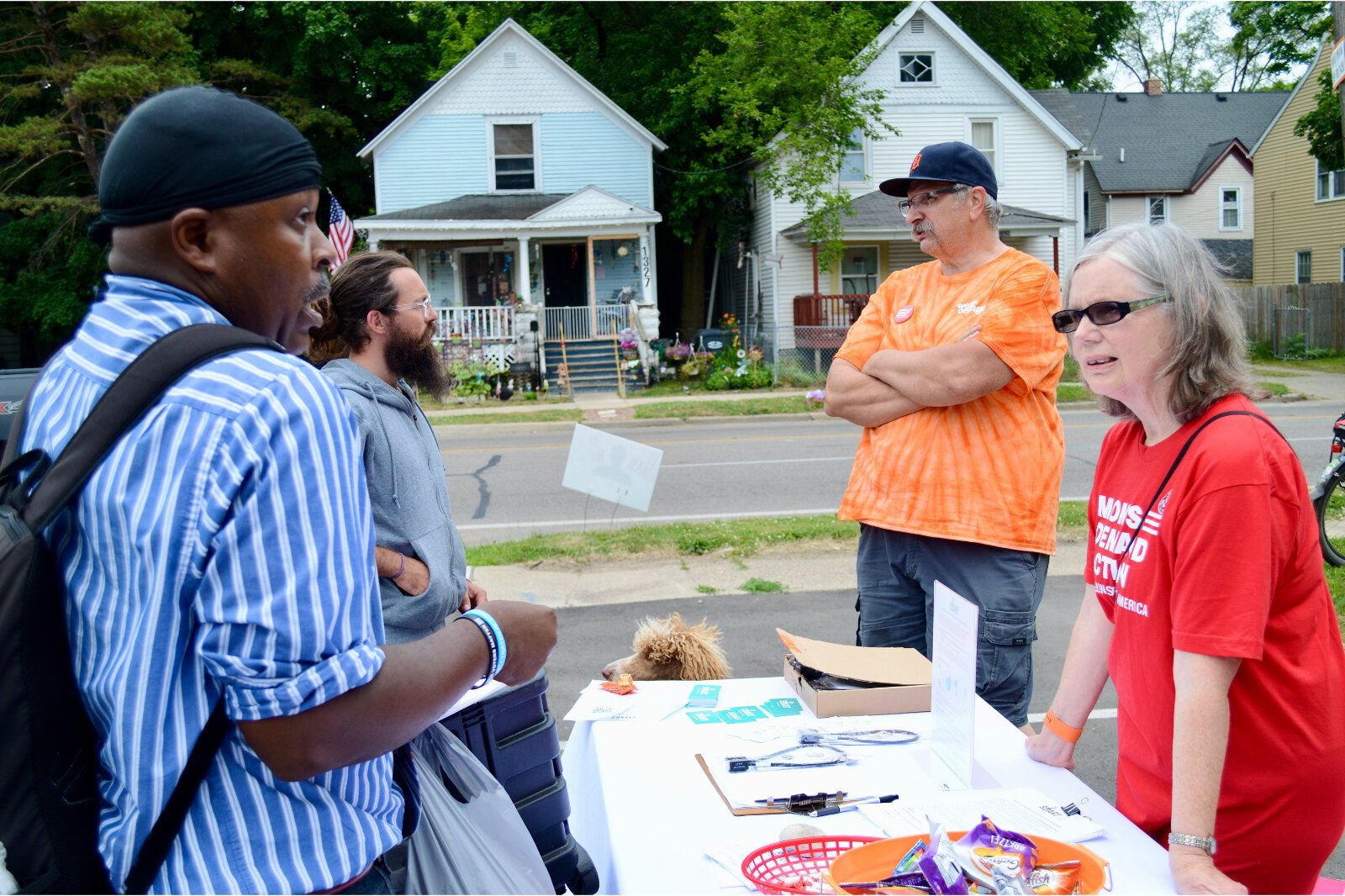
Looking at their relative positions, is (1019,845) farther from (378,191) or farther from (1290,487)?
(378,191)

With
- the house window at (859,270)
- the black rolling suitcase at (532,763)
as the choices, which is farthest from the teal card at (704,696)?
the house window at (859,270)

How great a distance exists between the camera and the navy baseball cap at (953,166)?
3371 mm

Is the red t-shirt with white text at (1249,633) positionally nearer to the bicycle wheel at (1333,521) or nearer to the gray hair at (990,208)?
the gray hair at (990,208)

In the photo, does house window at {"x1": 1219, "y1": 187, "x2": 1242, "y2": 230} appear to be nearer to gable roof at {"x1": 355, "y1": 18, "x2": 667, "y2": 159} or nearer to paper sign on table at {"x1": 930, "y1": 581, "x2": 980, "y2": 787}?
gable roof at {"x1": 355, "y1": 18, "x2": 667, "y2": 159}

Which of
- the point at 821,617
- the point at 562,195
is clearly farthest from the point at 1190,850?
the point at 562,195

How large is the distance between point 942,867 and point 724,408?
658 inches

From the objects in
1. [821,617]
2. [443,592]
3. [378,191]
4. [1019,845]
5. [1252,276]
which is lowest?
[821,617]

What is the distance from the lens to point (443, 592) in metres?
3.12

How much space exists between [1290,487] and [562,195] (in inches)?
1002

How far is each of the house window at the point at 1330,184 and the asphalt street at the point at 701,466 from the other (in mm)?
16393

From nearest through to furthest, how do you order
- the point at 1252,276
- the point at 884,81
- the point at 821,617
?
1. the point at 821,617
2. the point at 884,81
3. the point at 1252,276

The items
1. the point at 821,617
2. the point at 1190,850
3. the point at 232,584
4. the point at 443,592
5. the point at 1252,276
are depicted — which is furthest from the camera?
the point at 1252,276

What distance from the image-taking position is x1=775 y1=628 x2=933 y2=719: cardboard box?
9.29 ft

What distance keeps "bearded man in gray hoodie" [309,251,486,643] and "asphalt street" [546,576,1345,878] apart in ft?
6.52
